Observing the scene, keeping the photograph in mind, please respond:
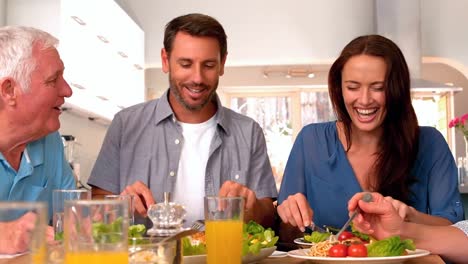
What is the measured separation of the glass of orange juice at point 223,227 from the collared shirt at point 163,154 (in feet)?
3.80

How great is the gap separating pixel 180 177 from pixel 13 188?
0.59 metres

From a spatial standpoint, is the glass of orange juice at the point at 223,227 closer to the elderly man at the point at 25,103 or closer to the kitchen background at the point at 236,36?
the elderly man at the point at 25,103

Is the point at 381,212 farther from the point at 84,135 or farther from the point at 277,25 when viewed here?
the point at 277,25

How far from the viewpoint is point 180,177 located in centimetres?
243

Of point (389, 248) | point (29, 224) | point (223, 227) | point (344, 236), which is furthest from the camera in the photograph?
point (344, 236)

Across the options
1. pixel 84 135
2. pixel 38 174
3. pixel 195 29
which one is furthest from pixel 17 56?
pixel 84 135

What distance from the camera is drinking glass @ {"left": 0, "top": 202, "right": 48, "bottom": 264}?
805 mm

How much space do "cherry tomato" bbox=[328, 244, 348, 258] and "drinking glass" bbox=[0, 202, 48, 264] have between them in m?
0.70

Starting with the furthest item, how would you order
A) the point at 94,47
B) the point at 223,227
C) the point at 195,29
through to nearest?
the point at 94,47 < the point at 195,29 < the point at 223,227

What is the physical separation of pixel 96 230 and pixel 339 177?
146 cm

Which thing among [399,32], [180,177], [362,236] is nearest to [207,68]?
[180,177]

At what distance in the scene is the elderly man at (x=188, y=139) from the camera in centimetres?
233

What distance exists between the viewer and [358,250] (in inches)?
53.7

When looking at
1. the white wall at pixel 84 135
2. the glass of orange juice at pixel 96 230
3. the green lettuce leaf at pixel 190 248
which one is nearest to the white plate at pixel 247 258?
the green lettuce leaf at pixel 190 248
